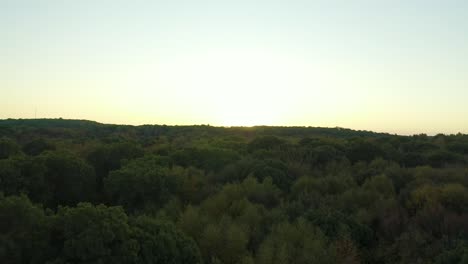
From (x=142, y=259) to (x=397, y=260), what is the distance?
5.71 m

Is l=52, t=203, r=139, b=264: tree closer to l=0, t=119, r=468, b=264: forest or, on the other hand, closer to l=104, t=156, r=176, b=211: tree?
l=0, t=119, r=468, b=264: forest

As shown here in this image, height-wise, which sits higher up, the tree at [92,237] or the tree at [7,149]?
the tree at [7,149]

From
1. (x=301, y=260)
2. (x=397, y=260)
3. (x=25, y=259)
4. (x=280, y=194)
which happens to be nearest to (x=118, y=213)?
(x=25, y=259)

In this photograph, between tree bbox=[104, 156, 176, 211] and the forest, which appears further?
tree bbox=[104, 156, 176, 211]

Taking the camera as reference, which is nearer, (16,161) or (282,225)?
(282,225)

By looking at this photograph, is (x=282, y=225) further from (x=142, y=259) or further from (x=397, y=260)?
(x=142, y=259)

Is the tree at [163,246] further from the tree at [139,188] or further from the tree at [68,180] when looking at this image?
the tree at [68,180]

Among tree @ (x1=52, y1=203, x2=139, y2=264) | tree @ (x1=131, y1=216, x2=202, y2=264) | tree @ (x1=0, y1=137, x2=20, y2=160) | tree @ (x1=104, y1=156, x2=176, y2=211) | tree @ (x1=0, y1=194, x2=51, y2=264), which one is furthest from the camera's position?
tree @ (x1=0, y1=137, x2=20, y2=160)

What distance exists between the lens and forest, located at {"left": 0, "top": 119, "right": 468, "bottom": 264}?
8.52 metres

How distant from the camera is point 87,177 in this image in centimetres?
1633

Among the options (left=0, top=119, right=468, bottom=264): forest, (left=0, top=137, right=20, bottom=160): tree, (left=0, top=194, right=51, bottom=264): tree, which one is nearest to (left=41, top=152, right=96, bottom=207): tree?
(left=0, top=119, right=468, bottom=264): forest

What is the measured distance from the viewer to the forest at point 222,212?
27.9 feet

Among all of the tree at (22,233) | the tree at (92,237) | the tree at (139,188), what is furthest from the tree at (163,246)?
the tree at (139,188)

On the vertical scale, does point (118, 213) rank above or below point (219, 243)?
above
